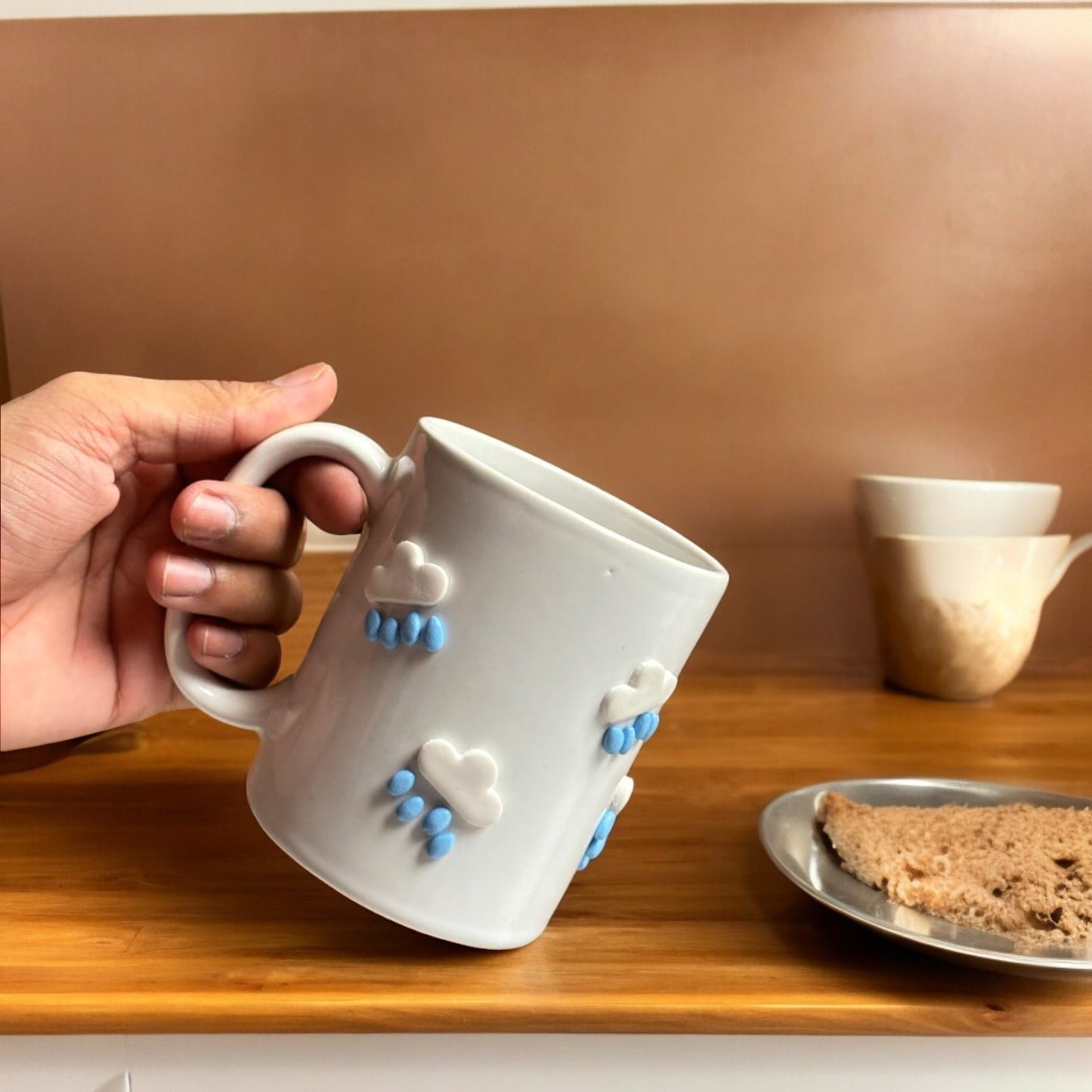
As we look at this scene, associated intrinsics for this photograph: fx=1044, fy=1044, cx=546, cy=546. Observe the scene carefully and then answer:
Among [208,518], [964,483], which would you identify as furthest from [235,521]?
[964,483]

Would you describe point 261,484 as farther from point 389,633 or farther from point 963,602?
point 963,602

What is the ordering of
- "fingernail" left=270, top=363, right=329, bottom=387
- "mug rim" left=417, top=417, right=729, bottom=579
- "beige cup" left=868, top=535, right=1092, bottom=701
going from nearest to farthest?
Result: "mug rim" left=417, top=417, right=729, bottom=579, "fingernail" left=270, top=363, right=329, bottom=387, "beige cup" left=868, top=535, right=1092, bottom=701

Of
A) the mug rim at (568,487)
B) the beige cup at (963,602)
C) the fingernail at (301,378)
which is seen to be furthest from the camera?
the beige cup at (963,602)

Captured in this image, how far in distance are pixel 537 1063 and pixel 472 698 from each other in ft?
0.48

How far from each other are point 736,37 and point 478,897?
0.72 meters

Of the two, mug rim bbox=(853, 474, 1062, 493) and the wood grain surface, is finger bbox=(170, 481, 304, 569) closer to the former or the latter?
the wood grain surface

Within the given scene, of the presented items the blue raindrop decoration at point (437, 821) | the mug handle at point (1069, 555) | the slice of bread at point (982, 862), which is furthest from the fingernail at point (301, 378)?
the mug handle at point (1069, 555)

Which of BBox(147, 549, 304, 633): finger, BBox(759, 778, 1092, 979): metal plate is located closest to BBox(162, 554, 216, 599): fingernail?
BBox(147, 549, 304, 633): finger

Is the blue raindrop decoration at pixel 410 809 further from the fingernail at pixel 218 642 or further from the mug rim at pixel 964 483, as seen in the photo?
the mug rim at pixel 964 483

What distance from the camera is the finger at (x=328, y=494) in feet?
1.80

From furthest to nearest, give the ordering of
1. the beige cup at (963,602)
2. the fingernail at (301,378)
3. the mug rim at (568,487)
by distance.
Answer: the beige cup at (963,602) → the fingernail at (301,378) → the mug rim at (568,487)

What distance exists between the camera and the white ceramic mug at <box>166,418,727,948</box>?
38 centimetres

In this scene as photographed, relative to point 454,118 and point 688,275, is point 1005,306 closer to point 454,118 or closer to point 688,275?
point 688,275

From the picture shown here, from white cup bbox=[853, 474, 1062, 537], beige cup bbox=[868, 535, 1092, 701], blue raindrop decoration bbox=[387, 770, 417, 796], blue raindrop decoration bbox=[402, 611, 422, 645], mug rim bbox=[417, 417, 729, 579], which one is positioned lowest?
beige cup bbox=[868, 535, 1092, 701]
